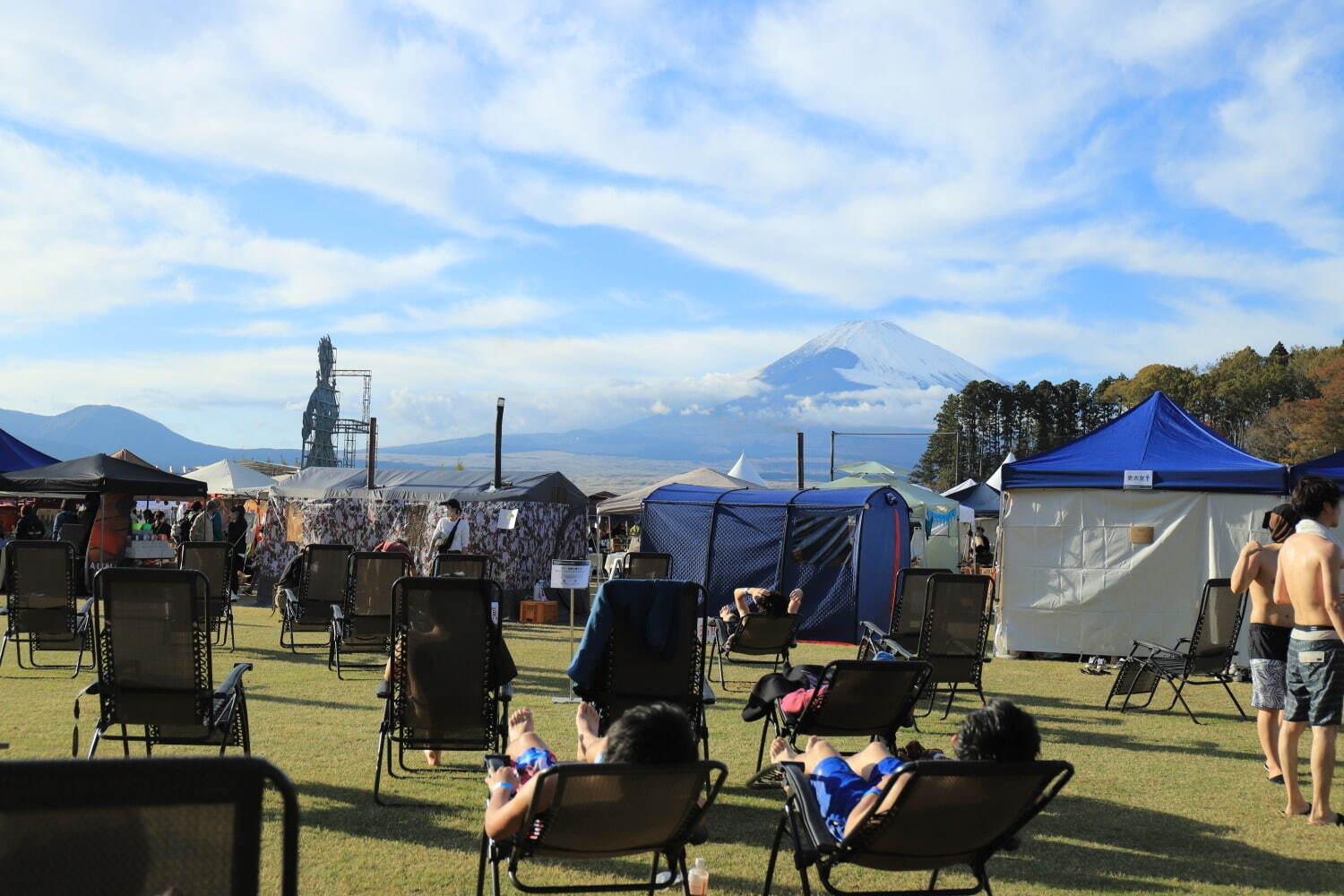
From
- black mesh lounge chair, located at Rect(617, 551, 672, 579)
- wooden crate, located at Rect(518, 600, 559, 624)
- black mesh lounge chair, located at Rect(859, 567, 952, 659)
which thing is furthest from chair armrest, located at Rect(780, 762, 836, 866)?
wooden crate, located at Rect(518, 600, 559, 624)

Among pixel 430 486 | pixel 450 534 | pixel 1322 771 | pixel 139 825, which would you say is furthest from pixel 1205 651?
pixel 430 486

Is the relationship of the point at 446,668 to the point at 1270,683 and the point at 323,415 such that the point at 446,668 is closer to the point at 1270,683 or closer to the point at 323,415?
the point at 1270,683

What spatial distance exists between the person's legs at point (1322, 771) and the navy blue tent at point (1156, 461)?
7.41 meters

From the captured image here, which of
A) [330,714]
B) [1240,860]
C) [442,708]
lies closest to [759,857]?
[442,708]

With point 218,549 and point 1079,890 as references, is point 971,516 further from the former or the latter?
point 1079,890

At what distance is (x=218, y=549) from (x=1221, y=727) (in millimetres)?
9342

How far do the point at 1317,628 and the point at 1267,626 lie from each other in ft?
2.25

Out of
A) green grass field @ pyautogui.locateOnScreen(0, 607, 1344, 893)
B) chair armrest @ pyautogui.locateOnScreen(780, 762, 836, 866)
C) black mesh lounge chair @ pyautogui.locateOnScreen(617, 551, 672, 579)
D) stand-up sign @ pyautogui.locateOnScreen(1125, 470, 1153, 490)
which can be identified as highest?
stand-up sign @ pyautogui.locateOnScreen(1125, 470, 1153, 490)

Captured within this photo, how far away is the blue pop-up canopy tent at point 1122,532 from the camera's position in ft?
41.4

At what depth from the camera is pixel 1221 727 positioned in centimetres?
875

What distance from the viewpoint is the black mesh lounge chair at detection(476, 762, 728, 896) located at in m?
3.28

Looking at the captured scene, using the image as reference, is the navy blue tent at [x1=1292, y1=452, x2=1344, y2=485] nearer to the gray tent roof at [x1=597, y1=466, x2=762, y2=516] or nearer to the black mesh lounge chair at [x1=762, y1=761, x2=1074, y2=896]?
the black mesh lounge chair at [x1=762, y1=761, x2=1074, y2=896]

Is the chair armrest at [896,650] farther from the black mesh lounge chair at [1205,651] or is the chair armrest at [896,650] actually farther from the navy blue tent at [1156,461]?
the navy blue tent at [1156,461]

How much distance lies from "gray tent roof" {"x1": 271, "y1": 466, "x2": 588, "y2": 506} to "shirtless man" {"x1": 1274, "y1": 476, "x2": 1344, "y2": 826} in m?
15.0
